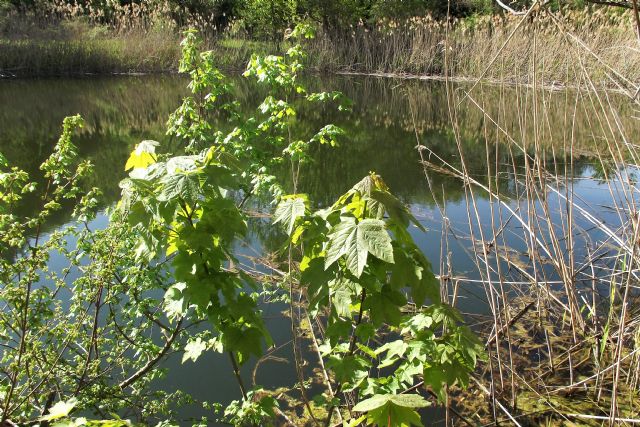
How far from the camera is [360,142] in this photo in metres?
7.66

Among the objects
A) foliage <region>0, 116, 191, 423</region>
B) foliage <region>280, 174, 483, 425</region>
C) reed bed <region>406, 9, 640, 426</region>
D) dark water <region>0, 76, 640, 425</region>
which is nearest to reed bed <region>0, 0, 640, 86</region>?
dark water <region>0, 76, 640, 425</region>

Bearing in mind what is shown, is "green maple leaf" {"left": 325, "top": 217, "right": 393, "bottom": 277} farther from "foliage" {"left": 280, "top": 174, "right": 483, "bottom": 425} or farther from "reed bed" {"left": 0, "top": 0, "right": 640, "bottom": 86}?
"reed bed" {"left": 0, "top": 0, "right": 640, "bottom": 86}

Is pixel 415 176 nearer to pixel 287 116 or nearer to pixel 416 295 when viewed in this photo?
pixel 287 116

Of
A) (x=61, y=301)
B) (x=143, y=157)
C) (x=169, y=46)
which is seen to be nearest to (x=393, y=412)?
(x=143, y=157)

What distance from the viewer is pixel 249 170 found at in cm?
269


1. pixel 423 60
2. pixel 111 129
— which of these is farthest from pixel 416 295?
pixel 423 60

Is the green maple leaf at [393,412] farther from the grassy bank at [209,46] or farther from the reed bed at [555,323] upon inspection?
the grassy bank at [209,46]

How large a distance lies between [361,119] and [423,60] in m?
4.76

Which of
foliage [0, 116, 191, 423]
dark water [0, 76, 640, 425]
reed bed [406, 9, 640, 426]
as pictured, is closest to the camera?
foliage [0, 116, 191, 423]

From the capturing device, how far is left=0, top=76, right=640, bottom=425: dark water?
279 cm

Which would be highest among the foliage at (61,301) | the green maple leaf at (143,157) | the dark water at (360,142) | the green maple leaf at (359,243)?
the green maple leaf at (143,157)

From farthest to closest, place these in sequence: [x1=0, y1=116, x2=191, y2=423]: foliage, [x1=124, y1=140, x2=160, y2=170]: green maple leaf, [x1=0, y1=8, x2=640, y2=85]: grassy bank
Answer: [x1=0, y1=8, x2=640, y2=85]: grassy bank
[x1=0, y1=116, x2=191, y2=423]: foliage
[x1=124, y1=140, x2=160, y2=170]: green maple leaf

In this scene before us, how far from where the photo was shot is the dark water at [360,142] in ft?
9.14

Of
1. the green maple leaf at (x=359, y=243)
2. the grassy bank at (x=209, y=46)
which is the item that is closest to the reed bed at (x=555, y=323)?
Answer: the green maple leaf at (x=359, y=243)
